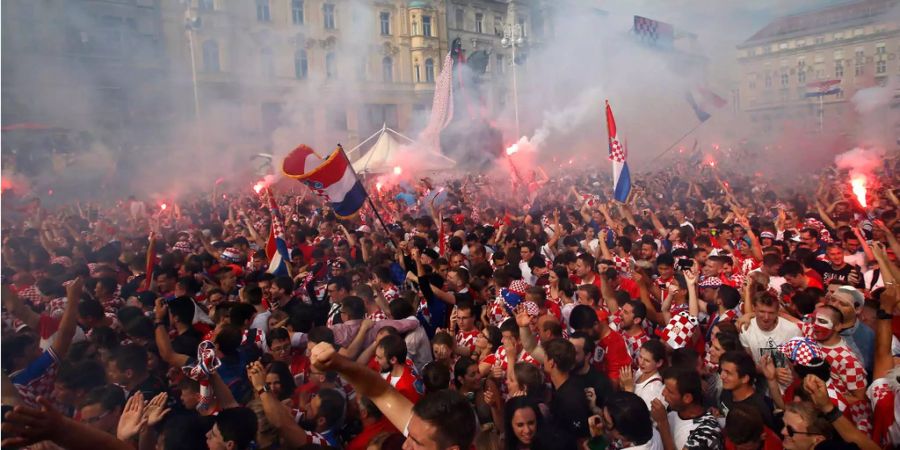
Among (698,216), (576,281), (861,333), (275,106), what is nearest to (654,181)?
(698,216)

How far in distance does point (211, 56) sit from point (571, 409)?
24.6 metres

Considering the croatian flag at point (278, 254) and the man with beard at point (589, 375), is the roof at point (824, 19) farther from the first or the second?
the man with beard at point (589, 375)

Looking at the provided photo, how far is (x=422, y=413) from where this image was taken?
2293mm

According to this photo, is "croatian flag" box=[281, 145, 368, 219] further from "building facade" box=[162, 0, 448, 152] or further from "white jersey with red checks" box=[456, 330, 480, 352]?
"building facade" box=[162, 0, 448, 152]

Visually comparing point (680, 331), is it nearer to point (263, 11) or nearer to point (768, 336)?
point (768, 336)

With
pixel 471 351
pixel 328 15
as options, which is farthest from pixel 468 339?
pixel 328 15

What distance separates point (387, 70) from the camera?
32312 mm

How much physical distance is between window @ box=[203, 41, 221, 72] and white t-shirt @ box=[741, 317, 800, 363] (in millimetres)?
23833

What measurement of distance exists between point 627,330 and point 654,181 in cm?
1454

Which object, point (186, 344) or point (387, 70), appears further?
point (387, 70)

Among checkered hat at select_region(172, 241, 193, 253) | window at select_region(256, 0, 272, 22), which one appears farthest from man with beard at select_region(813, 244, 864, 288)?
window at select_region(256, 0, 272, 22)

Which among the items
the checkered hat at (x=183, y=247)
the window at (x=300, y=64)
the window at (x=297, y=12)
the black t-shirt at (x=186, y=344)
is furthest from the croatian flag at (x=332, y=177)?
the window at (x=297, y=12)

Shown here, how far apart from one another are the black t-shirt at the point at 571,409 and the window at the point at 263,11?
25408mm

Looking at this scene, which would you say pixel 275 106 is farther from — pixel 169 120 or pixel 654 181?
pixel 654 181
